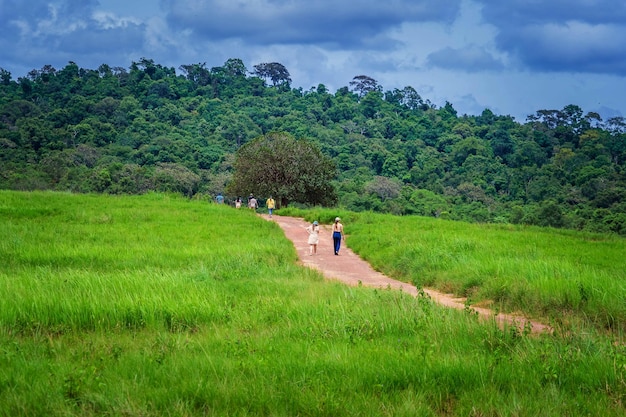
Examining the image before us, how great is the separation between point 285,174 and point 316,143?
44.6m

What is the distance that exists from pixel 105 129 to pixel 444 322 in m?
85.9

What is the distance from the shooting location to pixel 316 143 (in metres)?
92.0

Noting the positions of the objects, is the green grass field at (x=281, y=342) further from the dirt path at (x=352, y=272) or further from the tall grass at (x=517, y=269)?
the dirt path at (x=352, y=272)

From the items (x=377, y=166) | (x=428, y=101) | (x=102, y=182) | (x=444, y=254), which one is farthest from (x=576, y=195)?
(x=428, y=101)

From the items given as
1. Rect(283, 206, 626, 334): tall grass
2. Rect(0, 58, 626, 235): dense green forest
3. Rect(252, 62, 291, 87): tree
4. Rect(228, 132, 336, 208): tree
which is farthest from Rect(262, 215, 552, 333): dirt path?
Rect(252, 62, 291, 87): tree

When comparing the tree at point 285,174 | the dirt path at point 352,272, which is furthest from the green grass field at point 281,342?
the tree at point 285,174

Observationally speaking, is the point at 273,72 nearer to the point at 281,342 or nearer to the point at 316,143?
the point at 316,143

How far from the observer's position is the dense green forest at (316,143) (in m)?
58.2

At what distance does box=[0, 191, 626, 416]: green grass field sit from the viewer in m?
5.99

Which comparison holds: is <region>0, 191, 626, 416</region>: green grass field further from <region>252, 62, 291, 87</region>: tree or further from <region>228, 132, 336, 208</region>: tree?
<region>252, 62, 291, 87</region>: tree

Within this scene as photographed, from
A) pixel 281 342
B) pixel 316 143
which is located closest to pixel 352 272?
pixel 281 342

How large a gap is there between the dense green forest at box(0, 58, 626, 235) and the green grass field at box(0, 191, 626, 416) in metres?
34.7

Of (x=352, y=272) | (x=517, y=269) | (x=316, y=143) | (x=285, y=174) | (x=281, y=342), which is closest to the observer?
(x=281, y=342)

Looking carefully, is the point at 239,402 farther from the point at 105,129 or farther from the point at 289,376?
the point at 105,129
